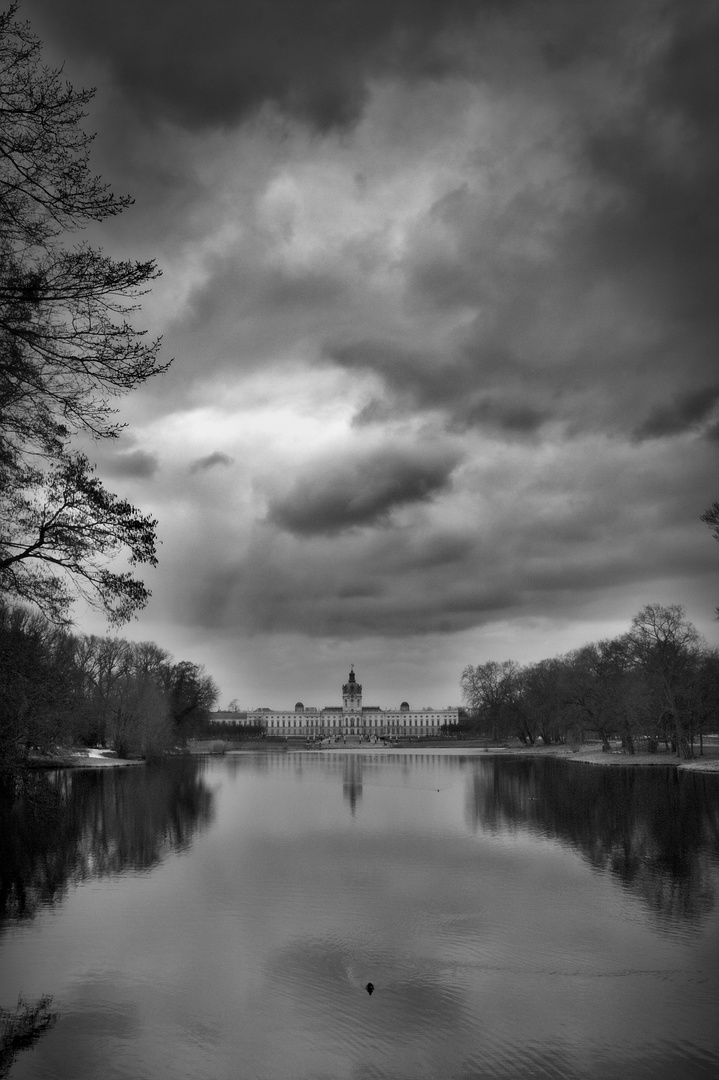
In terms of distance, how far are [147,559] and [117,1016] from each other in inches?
270

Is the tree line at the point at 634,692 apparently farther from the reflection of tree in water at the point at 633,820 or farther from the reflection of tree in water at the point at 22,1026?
the reflection of tree in water at the point at 22,1026

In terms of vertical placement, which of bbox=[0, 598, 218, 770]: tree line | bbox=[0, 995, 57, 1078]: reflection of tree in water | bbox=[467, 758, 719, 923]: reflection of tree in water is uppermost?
bbox=[0, 598, 218, 770]: tree line

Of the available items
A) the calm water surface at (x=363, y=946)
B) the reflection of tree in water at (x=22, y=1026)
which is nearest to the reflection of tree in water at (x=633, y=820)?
the calm water surface at (x=363, y=946)

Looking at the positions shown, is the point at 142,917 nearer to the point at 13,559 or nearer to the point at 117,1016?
the point at 117,1016

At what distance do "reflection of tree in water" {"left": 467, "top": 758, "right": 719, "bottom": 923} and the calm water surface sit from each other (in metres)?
0.19

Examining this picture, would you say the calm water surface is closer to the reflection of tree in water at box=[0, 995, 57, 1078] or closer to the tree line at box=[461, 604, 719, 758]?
the reflection of tree in water at box=[0, 995, 57, 1078]

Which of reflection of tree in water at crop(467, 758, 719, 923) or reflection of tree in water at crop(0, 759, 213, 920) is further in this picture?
reflection of tree in water at crop(467, 758, 719, 923)

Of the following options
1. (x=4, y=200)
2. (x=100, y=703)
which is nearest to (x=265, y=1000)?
(x=4, y=200)

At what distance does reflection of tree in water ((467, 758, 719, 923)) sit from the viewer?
23.0 metres

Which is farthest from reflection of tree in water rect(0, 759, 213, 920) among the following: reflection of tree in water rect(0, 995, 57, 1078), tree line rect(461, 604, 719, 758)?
tree line rect(461, 604, 719, 758)

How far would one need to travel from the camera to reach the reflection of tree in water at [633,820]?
23000 mm

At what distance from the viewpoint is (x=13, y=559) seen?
13.3 m

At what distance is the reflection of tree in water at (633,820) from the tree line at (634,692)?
8.92 m

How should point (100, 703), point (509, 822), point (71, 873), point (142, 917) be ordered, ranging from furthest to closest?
point (100, 703)
point (509, 822)
point (71, 873)
point (142, 917)
